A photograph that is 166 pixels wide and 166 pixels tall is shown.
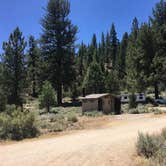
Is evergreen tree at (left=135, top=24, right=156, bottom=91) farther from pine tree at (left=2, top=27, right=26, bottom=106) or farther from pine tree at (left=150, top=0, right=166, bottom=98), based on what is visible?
pine tree at (left=2, top=27, right=26, bottom=106)

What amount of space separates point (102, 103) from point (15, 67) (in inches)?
566

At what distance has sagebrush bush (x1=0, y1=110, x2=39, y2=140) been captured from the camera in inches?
688

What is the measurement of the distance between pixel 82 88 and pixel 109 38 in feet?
190

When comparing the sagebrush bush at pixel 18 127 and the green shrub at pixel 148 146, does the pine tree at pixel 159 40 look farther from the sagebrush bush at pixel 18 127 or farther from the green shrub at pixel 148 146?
the green shrub at pixel 148 146

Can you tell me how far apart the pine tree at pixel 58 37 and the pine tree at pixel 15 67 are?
702 centimetres

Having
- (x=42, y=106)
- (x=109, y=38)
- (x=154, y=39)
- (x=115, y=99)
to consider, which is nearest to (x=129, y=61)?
(x=154, y=39)

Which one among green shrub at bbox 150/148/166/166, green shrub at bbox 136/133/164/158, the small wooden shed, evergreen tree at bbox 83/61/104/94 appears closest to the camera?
green shrub at bbox 150/148/166/166

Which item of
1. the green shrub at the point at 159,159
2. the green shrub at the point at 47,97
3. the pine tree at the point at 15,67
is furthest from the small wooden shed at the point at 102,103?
the green shrub at the point at 159,159

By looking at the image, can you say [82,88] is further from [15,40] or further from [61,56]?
[15,40]

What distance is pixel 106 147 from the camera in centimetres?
1215

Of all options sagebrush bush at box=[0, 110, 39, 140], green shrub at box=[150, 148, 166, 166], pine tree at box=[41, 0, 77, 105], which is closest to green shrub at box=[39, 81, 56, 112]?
pine tree at box=[41, 0, 77, 105]

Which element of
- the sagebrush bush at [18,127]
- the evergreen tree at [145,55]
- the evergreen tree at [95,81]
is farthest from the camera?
the evergreen tree at [95,81]

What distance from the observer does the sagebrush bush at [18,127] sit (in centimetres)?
1746

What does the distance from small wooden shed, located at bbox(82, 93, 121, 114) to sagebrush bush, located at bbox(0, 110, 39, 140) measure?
19374 mm
